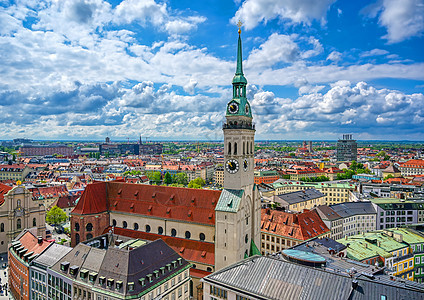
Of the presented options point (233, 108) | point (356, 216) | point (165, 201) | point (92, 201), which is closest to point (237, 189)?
point (233, 108)

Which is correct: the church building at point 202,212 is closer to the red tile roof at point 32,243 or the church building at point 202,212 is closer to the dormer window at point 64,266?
the red tile roof at point 32,243

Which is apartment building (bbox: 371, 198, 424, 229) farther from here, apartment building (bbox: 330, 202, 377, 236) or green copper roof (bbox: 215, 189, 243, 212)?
green copper roof (bbox: 215, 189, 243, 212)

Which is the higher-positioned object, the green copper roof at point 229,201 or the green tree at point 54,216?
the green copper roof at point 229,201

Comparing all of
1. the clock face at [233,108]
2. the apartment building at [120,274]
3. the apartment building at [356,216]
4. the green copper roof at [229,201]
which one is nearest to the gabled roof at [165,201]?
the green copper roof at [229,201]

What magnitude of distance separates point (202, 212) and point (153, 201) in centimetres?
1226

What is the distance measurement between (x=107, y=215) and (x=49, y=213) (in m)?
49.0

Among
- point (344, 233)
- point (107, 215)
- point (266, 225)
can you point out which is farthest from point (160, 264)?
point (344, 233)

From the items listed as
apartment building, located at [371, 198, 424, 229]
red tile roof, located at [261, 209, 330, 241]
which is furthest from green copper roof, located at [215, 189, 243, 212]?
apartment building, located at [371, 198, 424, 229]

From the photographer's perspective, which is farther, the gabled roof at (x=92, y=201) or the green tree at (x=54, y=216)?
the green tree at (x=54, y=216)

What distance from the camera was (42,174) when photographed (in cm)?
19525

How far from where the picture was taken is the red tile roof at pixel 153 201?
6266 cm

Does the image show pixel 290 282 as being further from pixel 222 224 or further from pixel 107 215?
pixel 107 215

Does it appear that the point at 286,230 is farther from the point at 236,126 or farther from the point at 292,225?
the point at 236,126

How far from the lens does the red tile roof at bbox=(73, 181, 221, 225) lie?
62.7m
